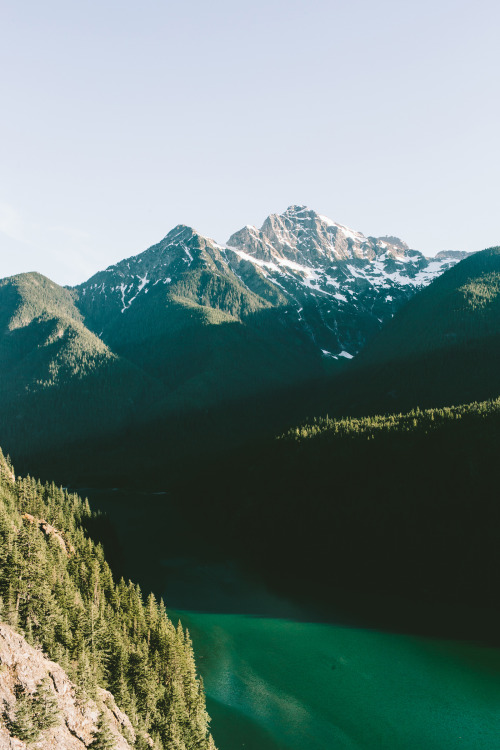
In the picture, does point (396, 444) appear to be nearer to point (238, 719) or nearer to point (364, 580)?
point (364, 580)

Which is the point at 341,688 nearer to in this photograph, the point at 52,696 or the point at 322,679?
the point at 322,679

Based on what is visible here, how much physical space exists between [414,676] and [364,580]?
37816 mm

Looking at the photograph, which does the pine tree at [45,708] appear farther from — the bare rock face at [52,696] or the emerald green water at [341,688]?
the emerald green water at [341,688]

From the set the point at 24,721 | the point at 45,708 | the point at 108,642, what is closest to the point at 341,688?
the point at 108,642

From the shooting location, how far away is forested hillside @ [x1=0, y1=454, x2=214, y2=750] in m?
35.9

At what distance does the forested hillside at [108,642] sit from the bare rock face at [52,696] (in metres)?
0.77

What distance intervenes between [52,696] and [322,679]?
4745 centimetres

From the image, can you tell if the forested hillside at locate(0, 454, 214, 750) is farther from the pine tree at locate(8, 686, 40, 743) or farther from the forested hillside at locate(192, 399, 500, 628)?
the forested hillside at locate(192, 399, 500, 628)

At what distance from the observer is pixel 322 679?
6053 cm

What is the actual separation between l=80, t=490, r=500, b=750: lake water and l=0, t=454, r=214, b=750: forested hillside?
8951 mm

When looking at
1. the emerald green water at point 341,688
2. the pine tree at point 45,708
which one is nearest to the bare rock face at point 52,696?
the pine tree at point 45,708

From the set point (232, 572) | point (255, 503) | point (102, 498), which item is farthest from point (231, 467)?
point (232, 572)

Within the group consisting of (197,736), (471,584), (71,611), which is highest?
(71,611)

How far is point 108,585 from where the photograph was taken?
64250mm
